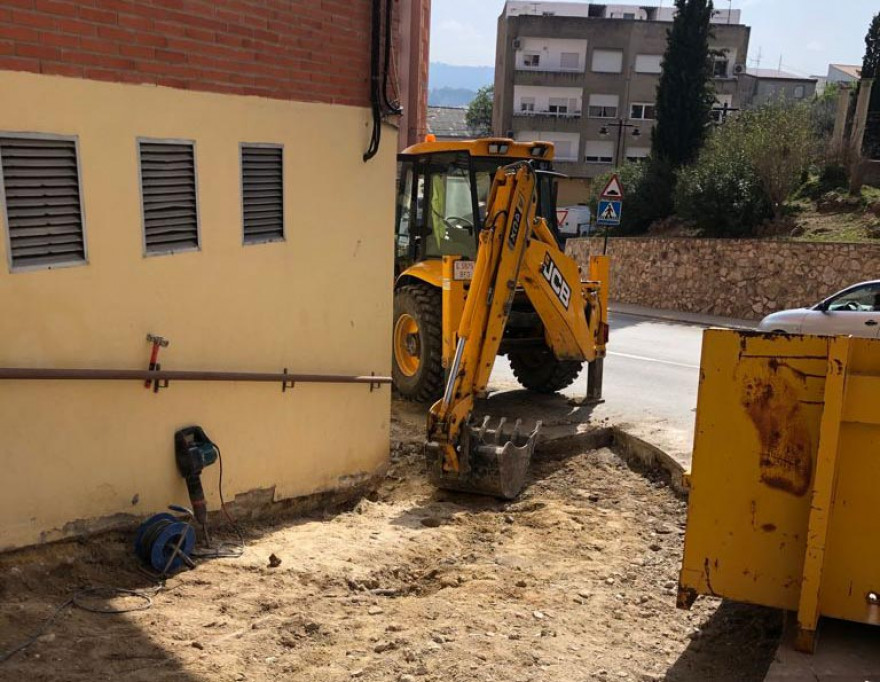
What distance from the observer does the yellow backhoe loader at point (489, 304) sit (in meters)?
6.23

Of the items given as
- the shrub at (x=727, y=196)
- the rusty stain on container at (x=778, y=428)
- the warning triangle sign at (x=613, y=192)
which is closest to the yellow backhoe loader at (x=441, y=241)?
the rusty stain on container at (x=778, y=428)

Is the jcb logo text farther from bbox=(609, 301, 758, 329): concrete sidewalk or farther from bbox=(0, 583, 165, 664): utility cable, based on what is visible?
bbox=(609, 301, 758, 329): concrete sidewalk

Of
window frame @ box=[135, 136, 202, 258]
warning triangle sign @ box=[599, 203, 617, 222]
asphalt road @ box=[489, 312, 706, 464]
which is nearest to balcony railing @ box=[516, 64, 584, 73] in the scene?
warning triangle sign @ box=[599, 203, 617, 222]

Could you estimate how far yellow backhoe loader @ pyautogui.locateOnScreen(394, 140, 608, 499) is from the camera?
20.5 ft

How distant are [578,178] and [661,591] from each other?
42.3 m

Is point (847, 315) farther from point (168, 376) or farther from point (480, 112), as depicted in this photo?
point (480, 112)

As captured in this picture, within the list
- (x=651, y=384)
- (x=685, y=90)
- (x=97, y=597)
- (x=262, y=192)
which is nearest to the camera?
(x=97, y=597)

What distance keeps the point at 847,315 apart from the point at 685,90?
1965 centimetres

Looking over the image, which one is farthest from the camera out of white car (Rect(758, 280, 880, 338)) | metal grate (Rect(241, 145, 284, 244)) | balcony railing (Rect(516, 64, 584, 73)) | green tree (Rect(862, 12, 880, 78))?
balcony railing (Rect(516, 64, 584, 73))

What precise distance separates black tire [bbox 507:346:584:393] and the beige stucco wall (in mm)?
3130

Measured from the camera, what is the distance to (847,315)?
1095 cm

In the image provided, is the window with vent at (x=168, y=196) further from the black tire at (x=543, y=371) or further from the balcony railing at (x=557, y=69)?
the balcony railing at (x=557, y=69)

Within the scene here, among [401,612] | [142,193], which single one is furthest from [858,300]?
[142,193]

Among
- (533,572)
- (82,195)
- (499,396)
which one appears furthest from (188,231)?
(499,396)
